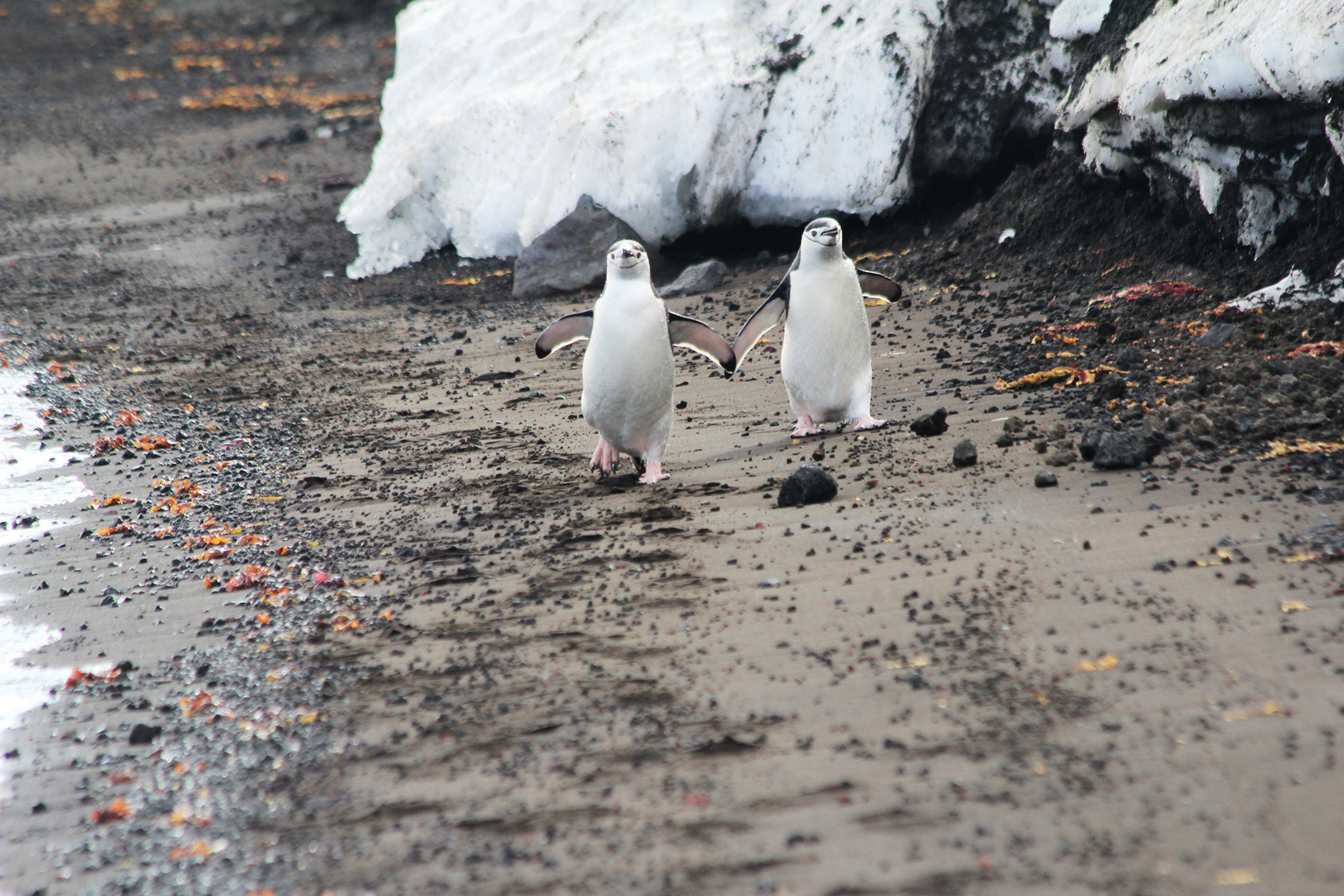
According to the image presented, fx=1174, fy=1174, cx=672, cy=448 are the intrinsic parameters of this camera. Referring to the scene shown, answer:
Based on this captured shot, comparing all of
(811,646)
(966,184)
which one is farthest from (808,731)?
(966,184)

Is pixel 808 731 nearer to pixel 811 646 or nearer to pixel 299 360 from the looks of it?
pixel 811 646

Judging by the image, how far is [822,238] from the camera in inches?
203

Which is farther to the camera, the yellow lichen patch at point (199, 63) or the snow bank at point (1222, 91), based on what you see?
the yellow lichen patch at point (199, 63)

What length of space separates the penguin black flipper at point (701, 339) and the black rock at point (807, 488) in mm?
A: 1120

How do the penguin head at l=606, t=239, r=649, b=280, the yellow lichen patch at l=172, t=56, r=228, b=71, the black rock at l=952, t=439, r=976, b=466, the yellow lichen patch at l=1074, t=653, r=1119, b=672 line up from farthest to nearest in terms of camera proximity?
the yellow lichen patch at l=172, t=56, r=228, b=71
the penguin head at l=606, t=239, r=649, b=280
the black rock at l=952, t=439, r=976, b=466
the yellow lichen patch at l=1074, t=653, r=1119, b=672

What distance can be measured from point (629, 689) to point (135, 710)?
4.42 feet

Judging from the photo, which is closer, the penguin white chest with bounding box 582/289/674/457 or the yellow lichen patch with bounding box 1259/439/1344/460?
the yellow lichen patch with bounding box 1259/439/1344/460

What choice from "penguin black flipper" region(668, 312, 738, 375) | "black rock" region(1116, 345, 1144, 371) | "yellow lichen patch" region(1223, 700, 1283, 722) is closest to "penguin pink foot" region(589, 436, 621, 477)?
"penguin black flipper" region(668, 312, 738, 375)

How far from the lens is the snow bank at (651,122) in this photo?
803cm

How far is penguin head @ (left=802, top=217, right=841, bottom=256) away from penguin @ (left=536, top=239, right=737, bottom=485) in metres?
0.78

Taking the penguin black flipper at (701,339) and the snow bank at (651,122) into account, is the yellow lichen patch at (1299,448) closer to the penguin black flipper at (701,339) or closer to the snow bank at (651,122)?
the penguin black flipper at (701,339)

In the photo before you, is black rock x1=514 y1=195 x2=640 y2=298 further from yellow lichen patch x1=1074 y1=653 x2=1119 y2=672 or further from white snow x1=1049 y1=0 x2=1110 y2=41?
yellow lichen patch x1=1074 y1=653 x2=1119 y2=672

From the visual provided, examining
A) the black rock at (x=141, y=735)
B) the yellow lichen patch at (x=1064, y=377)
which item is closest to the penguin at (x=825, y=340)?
the yellow lichen patch at (x=1064, y=377)

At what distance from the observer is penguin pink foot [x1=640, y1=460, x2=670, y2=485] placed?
4652 mm
